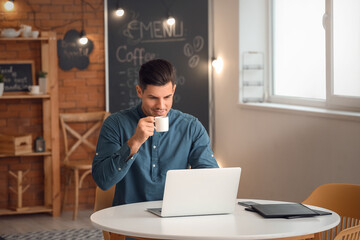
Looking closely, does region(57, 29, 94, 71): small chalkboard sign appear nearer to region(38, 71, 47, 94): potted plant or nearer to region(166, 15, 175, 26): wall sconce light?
region(38, 71, 47, 94): potted plant

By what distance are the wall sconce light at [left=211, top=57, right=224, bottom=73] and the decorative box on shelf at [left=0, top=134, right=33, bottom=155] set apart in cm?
190

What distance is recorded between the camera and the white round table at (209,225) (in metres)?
2.12

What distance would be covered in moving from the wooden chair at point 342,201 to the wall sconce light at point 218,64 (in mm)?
2958

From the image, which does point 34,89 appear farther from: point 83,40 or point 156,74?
point 156,74

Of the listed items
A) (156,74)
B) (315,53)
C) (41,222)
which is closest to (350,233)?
(156,74)

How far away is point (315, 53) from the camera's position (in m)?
4.71

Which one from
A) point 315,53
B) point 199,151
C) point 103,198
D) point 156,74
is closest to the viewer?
point 156,74

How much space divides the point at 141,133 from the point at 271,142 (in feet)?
8.44

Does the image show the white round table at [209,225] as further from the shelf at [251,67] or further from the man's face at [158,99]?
the shelf at [251,67]

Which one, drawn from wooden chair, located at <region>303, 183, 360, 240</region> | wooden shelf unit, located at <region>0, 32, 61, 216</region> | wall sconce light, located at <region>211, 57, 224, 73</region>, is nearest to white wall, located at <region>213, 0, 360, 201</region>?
wall sconce light, located at <region>211, 57, 224, 73</region>

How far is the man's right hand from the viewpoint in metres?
2.53

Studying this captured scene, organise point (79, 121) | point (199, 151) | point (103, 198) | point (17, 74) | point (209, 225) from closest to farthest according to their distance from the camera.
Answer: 1. point (209, 225)
2. point (199, 151)
3. point (103, 198)
4. point (17, 74)
5. point (79, 121)

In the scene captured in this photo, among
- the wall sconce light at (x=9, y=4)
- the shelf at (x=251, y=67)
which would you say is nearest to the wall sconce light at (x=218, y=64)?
the shelf at (x=251, y=67)

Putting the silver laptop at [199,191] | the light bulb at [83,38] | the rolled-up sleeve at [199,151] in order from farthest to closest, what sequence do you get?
the light bulb at [83,38], the rolled-up sleeve at [199,151], the silver laptop at [199,191]
